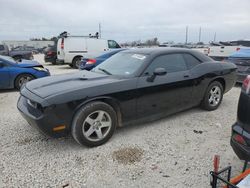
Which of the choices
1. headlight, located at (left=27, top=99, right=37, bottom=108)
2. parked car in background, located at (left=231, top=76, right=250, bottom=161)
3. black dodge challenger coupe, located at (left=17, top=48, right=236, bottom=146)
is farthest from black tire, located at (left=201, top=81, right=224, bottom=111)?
headlight, located at (left=27, top=99, right=37, bottom=108)

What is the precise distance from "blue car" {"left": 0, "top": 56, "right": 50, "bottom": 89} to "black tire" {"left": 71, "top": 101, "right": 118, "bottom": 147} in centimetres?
467

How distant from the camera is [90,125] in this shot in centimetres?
329

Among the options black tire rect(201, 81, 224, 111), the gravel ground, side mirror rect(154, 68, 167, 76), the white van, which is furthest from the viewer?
the white van

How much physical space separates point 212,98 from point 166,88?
1527mm

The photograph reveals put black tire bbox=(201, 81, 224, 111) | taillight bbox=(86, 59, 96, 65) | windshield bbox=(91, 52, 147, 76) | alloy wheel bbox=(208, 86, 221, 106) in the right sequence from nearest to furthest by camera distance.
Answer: windshield bbox=(91, 52, 147, 76) < black tire bbox=(201, 81, 224, 111) < alloy wheel bbox=(208, 86, 221, 106) < taillight bbox=(86, 59, 96, 65)

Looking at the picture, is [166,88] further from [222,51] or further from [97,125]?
[222,51]

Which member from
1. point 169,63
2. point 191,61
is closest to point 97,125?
point 169,63

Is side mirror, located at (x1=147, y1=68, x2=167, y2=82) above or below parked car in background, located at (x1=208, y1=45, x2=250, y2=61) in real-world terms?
below

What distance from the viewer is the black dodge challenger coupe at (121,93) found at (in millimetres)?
3080

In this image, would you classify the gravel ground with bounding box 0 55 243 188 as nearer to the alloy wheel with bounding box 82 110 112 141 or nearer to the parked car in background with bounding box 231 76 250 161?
the alloy wheel with bounding box 82 110 112 141

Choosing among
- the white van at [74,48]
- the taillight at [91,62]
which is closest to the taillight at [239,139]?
the taillight at [91,62]

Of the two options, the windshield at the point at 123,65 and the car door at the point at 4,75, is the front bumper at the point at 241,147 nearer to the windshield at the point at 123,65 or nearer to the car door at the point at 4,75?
the windshield at the point at 123,65

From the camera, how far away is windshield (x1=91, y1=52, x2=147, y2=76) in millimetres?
3837

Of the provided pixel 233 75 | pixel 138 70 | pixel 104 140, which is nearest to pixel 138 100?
pixel 138 70
